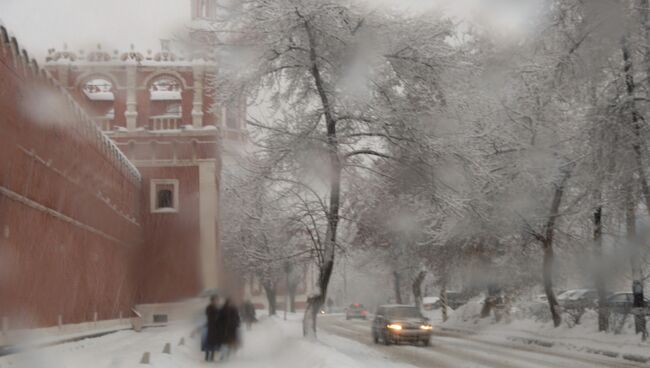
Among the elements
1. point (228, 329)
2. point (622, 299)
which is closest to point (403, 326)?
point (228, 329)

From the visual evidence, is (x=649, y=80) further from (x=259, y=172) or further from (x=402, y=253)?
(x=402, y=253)

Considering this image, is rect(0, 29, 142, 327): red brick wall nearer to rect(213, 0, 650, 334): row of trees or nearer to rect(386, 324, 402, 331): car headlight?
rect(213, 0, 650, 334): row of trees

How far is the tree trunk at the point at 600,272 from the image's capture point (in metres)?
23.2

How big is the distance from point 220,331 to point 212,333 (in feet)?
0.57

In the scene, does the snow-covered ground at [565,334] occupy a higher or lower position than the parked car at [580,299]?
lower

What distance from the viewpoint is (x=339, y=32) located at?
19.3 metres

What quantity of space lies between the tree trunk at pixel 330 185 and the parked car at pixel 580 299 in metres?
10.4

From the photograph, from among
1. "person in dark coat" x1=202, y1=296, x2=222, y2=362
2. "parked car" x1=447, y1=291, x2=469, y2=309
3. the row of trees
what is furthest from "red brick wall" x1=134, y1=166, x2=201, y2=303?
"parked car" x1=447, y1=291, x2=469, y2=309

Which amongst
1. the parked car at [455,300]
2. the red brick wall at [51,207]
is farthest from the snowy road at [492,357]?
the parked car at [455,300]

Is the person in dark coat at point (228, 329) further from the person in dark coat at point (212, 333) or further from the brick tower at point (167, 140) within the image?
the brick tower at point (167, 140)

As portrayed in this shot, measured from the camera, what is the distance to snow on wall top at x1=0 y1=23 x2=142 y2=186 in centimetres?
1338

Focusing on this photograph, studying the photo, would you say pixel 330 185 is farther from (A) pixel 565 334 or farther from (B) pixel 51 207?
(A) pixel 565 334

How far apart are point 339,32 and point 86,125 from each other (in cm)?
768

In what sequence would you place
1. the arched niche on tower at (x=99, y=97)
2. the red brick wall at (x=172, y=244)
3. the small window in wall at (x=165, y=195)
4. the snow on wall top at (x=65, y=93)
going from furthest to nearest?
the arched niche on tower at (x=99, y=97)
the small window in wall at (x=165, y=195)
the red brick wall at (x=172, y=244)
the snow on wall top at (x=65, y=93)
